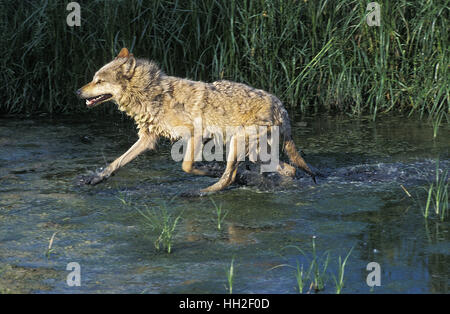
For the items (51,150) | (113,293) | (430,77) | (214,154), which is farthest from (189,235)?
(430,77)

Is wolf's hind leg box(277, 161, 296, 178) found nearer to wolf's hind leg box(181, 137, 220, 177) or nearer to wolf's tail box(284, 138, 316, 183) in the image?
wolf's tail box(284, 138, 316, 183)

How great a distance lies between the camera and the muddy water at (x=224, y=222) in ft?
14.5

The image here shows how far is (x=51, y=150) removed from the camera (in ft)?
26.7

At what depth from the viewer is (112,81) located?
675 cm

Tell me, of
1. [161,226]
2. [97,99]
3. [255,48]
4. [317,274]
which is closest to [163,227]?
[161,226]

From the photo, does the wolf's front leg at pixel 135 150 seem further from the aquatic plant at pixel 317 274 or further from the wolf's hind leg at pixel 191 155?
the aquatic plant at pixel 317 274

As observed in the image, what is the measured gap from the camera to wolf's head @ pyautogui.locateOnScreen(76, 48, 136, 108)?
6734 mm

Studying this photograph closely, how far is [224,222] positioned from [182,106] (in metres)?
1.55

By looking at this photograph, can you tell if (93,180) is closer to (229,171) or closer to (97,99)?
(97,99)

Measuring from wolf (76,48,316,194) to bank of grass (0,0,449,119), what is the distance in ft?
8.13

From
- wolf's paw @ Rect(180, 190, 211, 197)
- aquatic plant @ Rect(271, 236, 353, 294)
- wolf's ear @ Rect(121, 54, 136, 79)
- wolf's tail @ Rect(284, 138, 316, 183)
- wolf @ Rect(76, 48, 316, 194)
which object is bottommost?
wolf's paw @ Rect(180, 190, 211, 197)

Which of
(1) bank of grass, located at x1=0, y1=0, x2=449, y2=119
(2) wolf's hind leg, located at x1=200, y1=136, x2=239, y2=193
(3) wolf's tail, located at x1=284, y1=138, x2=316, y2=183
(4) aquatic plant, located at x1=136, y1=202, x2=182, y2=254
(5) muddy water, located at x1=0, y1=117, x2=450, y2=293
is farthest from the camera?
(1) bank of grass, located at x1=0, y1=0, x2=449, y2=119

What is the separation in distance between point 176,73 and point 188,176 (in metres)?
3.13

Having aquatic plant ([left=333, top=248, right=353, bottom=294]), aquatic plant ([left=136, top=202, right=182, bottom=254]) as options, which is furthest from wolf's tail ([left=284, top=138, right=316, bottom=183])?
aquatic plant ([left=333, top=248, right=353, bottom=294])
